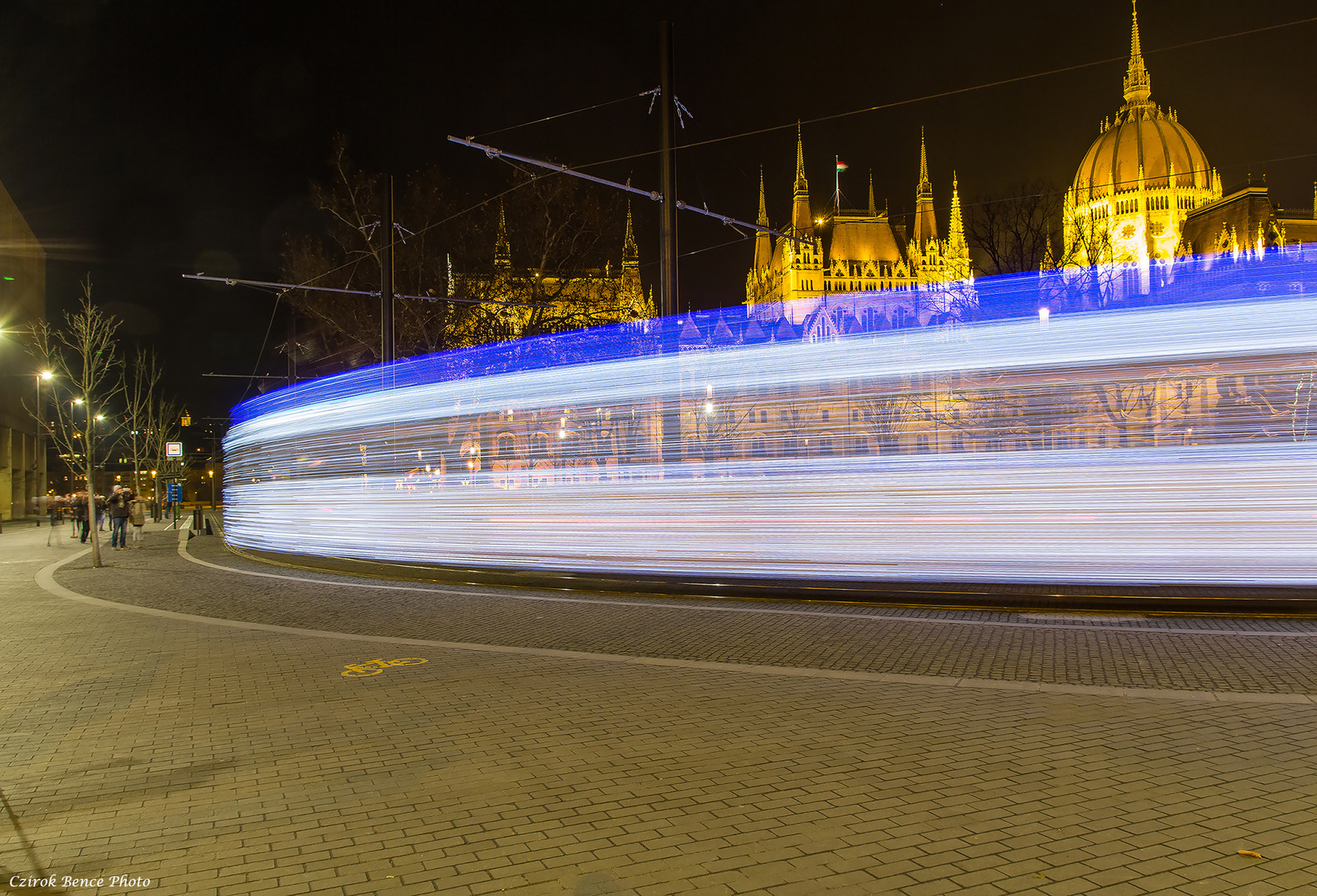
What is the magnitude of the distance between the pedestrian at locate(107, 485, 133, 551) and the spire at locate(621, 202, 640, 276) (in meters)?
15.6

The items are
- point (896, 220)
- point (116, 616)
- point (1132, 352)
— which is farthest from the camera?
point (896, 220)

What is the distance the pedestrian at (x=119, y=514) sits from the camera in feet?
79.9

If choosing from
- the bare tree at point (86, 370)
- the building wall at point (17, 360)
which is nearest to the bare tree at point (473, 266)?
the bare tree at point (86, 370)

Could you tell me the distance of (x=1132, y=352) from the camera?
10.7 meters

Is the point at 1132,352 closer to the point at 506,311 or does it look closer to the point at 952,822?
the point at 952,822

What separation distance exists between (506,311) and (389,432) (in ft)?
42.7

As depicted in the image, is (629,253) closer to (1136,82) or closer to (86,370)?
(86,370)

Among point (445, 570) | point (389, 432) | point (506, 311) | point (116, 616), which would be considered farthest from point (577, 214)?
point (116, 616)

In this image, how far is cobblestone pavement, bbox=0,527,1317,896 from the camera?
402 centimetres

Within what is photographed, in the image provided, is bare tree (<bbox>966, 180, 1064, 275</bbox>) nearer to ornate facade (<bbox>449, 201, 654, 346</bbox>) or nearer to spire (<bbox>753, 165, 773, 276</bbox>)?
ornate facade (<bbox>449, 201, 654, 346</bbox>)

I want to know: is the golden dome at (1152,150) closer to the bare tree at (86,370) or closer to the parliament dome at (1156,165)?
the parliament dome at (1156,165)

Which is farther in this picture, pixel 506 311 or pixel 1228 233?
pixel 1228 233

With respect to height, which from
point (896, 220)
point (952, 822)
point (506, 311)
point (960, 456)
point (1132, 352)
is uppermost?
point (896, 220)

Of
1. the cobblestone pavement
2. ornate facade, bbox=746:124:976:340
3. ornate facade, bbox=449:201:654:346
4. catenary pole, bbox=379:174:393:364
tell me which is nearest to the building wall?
ornate facade, bbox=449:201:654:346
